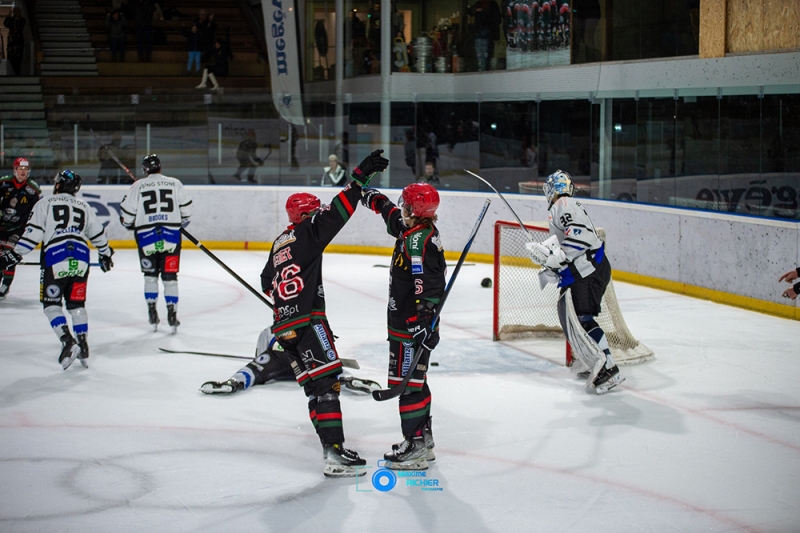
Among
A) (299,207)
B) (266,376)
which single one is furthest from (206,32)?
(299,207)

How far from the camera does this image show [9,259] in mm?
7648

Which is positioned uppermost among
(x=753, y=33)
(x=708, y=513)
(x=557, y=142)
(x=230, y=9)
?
(x=230, y=9)

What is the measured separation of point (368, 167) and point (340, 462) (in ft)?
4.36

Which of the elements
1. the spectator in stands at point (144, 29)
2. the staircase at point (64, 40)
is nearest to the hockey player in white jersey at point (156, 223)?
the staircase at point (64, 40)

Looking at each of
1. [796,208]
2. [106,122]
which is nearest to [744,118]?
[796,208]

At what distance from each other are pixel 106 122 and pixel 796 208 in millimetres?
8416

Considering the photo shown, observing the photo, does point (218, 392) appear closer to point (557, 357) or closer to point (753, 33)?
point (557, 357)

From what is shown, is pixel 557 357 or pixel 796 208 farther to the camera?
pixel 796 208

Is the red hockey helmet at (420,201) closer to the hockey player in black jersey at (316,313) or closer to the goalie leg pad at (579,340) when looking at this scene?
the hockey player in black jersey at (316,313)

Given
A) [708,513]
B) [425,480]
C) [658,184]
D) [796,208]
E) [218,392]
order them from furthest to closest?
[658,184] < [796,208] < [218,392] < [425,480] < [708,513]

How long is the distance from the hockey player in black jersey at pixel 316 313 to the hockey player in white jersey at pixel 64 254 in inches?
94.5

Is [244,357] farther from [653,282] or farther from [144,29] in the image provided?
[144,29]

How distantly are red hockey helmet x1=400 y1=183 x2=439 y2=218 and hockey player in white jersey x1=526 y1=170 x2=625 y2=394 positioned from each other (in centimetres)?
150

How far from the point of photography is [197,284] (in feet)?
31.9
